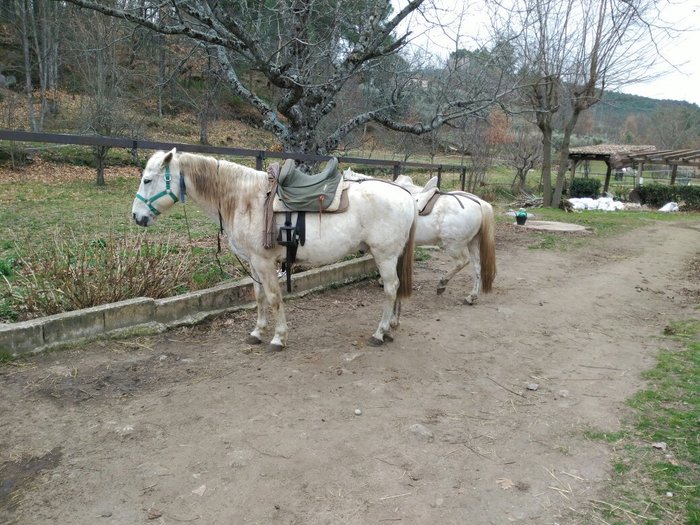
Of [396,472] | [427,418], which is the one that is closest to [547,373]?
[427,418]

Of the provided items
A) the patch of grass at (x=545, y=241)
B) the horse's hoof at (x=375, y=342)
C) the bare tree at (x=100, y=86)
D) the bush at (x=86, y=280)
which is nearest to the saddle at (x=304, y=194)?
the horse's hoof at (x=375, y=342)

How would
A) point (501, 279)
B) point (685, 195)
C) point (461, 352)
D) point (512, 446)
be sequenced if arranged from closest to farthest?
point (512, 446) < point (461, 352) < point (501, 279) < point (685, 195)

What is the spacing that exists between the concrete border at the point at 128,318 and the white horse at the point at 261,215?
752mm

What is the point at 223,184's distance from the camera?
171 inches

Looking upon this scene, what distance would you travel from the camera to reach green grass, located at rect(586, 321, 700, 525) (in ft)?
8.07

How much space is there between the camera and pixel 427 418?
3398mm

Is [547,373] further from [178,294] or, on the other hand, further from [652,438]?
[178,294]

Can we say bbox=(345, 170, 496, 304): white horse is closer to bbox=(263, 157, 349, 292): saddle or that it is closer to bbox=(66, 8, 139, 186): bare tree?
bbox=(263, 157, 349, 292): saddle

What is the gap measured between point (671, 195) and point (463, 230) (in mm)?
21882

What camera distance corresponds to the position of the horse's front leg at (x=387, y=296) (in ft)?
15.3

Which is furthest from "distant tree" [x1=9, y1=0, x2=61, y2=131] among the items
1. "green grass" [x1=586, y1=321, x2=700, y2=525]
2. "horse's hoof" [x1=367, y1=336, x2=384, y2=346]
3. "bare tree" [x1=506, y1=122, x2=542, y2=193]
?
"bare tree" [x1=506, y1=122, x2=542, y2=193]

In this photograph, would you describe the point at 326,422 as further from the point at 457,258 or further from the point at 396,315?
the point at 457,258

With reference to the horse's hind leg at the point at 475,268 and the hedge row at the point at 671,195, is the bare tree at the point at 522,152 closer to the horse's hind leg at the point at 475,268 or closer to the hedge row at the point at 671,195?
the hedge row at the point at 671,195

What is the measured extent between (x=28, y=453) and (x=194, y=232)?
20.3ft
